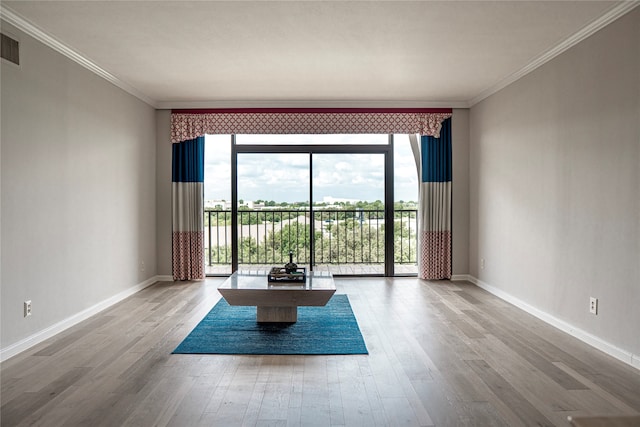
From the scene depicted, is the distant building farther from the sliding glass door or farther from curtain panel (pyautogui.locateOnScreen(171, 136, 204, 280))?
curtain panel (pyautogui.locateOnScreen(171, 136, 204, 280))

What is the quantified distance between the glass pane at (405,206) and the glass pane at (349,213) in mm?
219

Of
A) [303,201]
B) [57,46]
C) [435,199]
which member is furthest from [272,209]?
[57,46]

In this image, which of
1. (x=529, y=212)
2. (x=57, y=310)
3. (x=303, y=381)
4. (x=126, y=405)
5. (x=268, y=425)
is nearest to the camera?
(x=268, y=425)

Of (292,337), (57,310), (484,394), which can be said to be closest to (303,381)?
(292,337)

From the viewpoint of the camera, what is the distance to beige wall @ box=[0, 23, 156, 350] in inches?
122

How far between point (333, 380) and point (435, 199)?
151 inches

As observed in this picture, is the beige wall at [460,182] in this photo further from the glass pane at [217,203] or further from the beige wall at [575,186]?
the glass pane at [217,203]

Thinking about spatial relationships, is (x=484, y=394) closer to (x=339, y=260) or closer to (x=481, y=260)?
(x=481, y=260)

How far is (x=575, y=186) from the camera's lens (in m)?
3.57

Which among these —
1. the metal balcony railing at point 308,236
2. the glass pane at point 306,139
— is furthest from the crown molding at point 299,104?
the metal balcony railing at point 308,236

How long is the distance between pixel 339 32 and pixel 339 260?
376cm

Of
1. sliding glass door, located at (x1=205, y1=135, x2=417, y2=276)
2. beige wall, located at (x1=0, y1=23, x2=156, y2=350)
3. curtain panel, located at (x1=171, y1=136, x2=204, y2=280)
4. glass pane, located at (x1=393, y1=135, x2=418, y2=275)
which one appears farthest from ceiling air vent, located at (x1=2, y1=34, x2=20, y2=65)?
glass pane, located at (x1=393, y1=135, x2=418, y2=275)

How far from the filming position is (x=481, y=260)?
18.3 feet

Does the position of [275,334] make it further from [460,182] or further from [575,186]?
[460,182]
